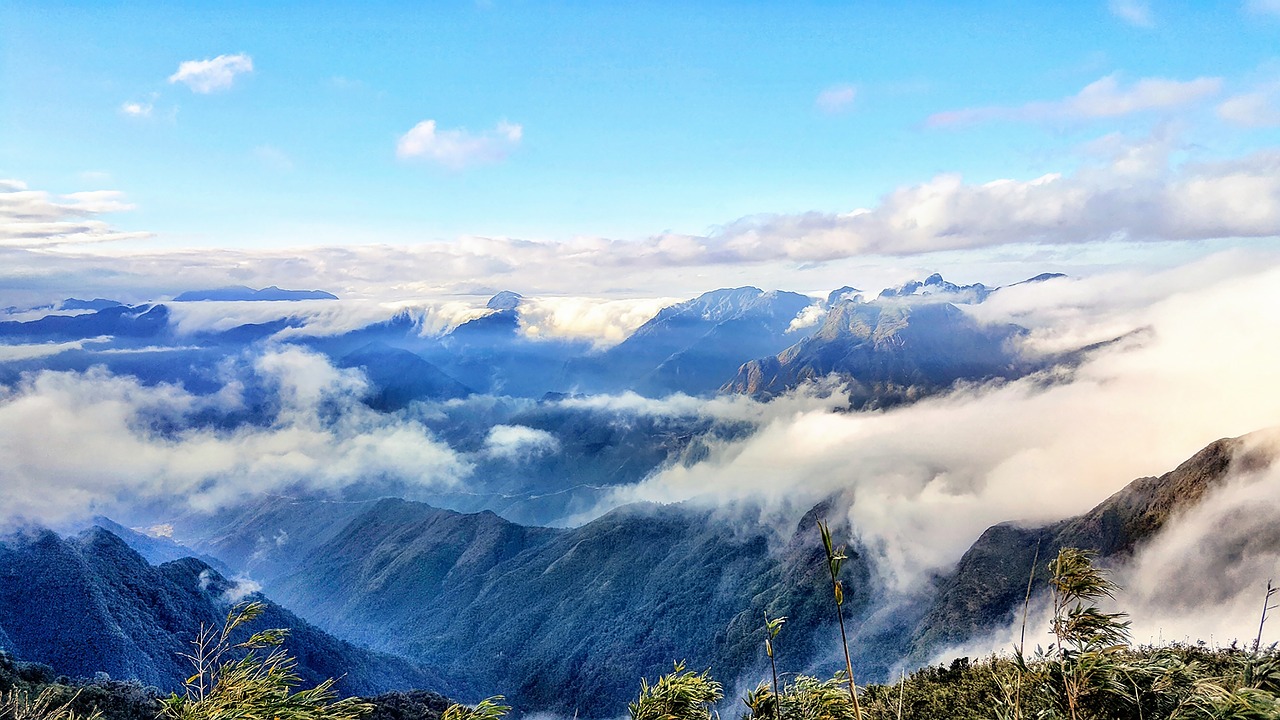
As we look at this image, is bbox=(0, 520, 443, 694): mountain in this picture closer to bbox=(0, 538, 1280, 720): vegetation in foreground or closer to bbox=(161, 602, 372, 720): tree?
bbox=(161, 602, 372, 720): tree

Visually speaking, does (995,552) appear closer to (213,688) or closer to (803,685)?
(803,685)

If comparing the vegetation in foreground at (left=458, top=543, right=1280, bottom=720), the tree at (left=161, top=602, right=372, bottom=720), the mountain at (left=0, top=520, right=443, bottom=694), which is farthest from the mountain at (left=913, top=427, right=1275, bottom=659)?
the tree at (left=161, top=602, right=372, bottom=720)

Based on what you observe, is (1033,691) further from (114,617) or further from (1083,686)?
(114,617)

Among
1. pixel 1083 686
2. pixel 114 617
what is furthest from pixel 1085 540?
pixel 114 617

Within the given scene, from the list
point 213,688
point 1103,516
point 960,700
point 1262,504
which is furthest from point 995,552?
point 213,688

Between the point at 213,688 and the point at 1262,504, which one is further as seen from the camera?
the point at 1262,504
